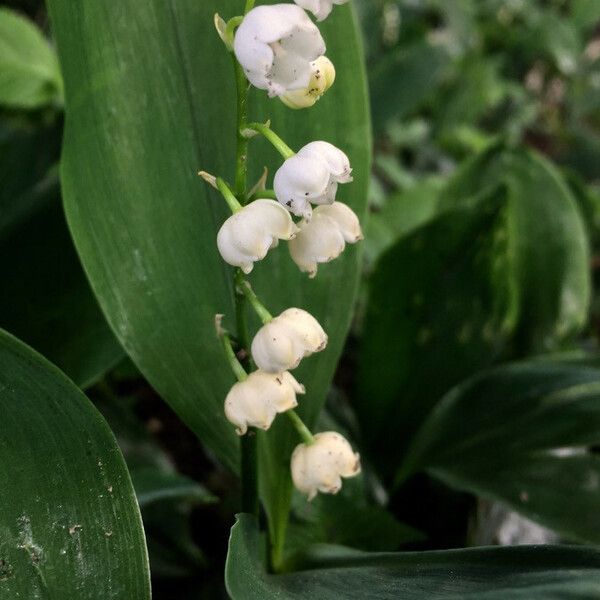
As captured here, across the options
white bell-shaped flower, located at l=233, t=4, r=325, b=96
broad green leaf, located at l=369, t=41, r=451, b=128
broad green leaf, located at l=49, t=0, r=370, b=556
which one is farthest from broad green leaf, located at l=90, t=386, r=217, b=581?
broad green leaf, located at l=369, t=41, r=451, b=128

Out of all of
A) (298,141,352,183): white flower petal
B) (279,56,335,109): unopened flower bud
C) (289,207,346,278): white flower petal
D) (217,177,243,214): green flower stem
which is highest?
(279,56,335,109): unopened flower bud

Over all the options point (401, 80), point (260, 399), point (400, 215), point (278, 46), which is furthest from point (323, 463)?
point (401, 80)

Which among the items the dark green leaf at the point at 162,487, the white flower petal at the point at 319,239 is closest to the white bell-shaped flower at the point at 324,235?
the white flower petal at the point at 319,239

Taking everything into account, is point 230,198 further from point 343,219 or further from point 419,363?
point 419,363

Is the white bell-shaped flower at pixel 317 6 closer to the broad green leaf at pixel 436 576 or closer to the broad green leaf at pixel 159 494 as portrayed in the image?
the broad green leaf at pixel 436 576

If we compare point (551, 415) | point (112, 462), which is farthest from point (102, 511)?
point (551, 415)

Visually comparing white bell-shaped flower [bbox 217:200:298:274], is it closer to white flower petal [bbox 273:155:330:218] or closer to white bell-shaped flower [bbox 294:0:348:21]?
white flower petal [bbox 273:155:330:218]

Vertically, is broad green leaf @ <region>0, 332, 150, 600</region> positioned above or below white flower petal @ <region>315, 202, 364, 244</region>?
below

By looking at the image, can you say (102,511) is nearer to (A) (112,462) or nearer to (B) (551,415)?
(A) (112,462)

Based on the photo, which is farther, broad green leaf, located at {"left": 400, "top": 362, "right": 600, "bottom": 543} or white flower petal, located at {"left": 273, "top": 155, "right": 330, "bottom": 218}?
broad green leaf, located at {"left": 400, "top": 362, "right": 600, "bottom": 543}
